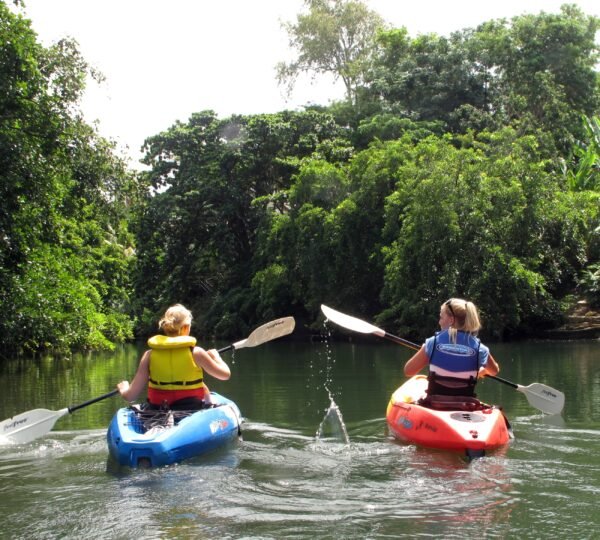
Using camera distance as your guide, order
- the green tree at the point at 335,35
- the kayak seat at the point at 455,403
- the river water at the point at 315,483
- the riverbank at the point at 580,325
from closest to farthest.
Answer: the river water at the point at 315,483
the kayak seat at the point at 455,403
the riverbank at the point at 580,325
the green tree at the point at 335,35

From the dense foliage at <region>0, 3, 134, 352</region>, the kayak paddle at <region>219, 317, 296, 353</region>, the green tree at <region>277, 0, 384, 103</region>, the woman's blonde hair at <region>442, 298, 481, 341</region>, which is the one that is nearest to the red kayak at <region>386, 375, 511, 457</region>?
the woman's blonde hair at <region>442, 298, 481, 341</region>

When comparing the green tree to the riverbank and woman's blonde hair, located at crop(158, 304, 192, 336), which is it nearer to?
the riverbank

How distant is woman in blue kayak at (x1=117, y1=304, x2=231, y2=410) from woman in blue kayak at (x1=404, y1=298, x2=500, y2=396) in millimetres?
1708

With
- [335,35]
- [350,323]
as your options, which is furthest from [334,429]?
[335,35]

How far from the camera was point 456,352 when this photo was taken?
6.67 m

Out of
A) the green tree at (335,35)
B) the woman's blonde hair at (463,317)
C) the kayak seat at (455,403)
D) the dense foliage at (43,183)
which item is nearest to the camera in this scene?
the woman's blonde hair at (463,317)

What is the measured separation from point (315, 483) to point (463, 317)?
77.4 inches

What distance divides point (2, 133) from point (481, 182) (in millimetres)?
12122

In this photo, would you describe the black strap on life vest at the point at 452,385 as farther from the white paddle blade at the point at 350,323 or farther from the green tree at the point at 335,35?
the green tree at the point at 335,35

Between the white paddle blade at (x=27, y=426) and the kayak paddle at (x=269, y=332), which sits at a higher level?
the kayak paddle at (x=269, y=332)

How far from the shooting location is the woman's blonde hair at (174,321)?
21.9 ft

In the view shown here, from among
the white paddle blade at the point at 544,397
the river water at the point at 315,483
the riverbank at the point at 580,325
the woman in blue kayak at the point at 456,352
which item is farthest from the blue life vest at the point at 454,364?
the riverbank at the point at 580,325

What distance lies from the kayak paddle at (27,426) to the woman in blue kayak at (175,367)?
103cm

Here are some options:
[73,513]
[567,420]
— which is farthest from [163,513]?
[567,420]
